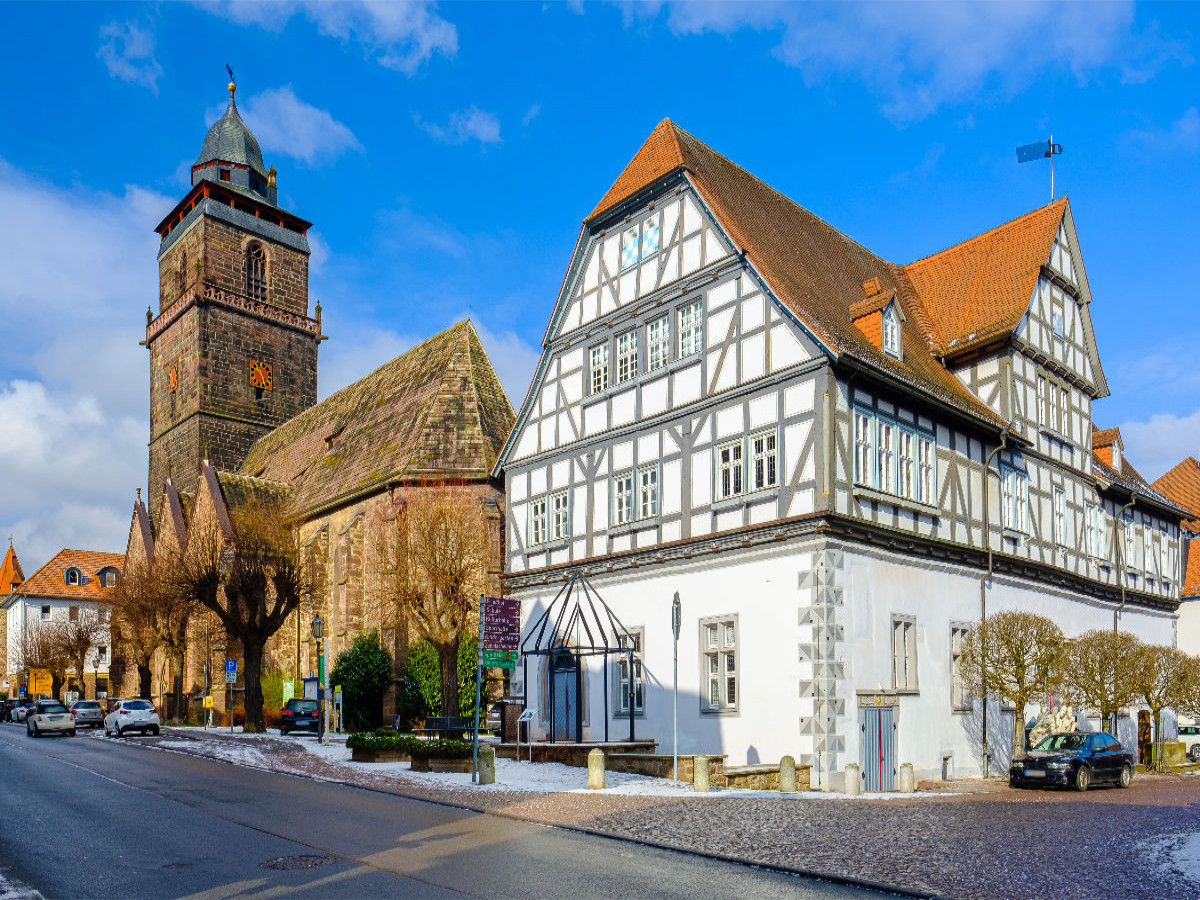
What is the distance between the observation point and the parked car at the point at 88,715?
160 feet

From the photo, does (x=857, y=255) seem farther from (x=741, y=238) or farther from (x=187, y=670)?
(x=187, y=670)

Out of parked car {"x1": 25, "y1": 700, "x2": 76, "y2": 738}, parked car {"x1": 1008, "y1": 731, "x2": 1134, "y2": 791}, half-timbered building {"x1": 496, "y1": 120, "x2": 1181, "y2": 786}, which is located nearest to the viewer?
parked car {"x1": 1008, "y1": 731, "x2": 1134, "y2": 791}

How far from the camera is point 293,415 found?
215 ft

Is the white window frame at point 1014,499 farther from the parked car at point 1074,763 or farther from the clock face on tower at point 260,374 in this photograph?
the clock face on tower at point 260,374

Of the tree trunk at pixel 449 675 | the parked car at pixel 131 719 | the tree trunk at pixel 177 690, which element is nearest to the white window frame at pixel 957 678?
the tree trunk at pixel 449 675

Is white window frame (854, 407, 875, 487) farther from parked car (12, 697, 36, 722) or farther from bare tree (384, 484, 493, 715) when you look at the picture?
parked car (12, 697, 36, 722)

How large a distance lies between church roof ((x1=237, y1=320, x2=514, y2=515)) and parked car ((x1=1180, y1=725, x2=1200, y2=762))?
25.2 meters

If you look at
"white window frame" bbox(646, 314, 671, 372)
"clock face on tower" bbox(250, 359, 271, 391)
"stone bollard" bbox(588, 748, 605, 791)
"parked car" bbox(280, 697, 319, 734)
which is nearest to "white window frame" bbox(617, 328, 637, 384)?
"white window frame" bbox(646, 314, 671, 372)

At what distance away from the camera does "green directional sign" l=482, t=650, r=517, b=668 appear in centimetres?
2209

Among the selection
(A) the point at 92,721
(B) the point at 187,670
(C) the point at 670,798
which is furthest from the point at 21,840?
(B) the point at 187,670

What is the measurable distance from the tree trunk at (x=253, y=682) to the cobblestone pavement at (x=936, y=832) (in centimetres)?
2138

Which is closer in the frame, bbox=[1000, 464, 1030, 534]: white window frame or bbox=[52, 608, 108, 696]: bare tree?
bbox=[1000, 464, 1030, 534]: white window frame

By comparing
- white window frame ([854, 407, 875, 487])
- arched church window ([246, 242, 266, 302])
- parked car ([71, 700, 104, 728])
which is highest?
arched church window ([246, 242, 266, 302])

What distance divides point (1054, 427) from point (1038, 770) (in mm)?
11952
